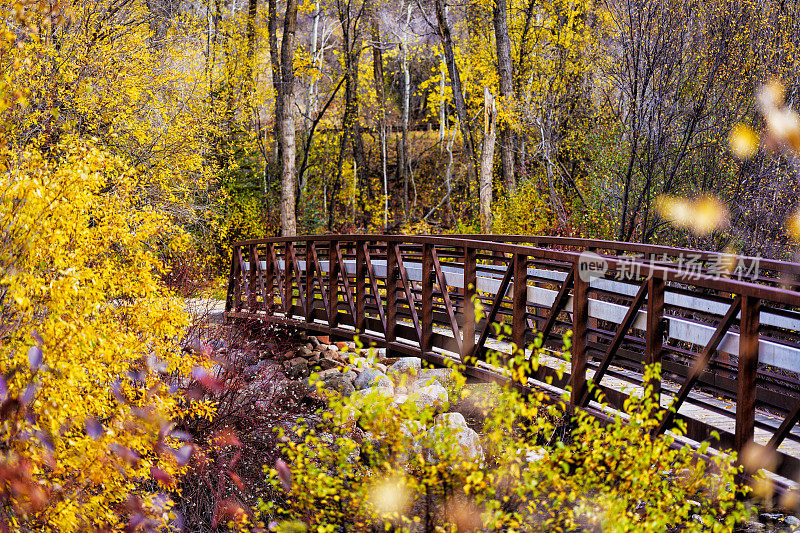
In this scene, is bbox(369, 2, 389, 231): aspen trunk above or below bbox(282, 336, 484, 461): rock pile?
above

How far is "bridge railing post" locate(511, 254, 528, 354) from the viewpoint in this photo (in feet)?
23.0

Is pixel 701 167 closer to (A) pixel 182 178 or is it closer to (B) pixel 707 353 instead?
(B) pixel 707 353

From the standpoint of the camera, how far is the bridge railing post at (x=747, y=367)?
479 centimetres

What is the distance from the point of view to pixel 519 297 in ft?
23.3

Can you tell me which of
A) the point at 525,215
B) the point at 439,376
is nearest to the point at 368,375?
the point at 439,376

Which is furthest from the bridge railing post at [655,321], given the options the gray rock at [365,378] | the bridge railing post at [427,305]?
the gray rock at [365,378]

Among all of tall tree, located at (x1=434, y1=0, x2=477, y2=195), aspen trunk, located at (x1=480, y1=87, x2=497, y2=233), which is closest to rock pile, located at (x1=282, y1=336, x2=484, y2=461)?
aspen trunk, located at (x1=480, y1=87, x2=497, y2=233)

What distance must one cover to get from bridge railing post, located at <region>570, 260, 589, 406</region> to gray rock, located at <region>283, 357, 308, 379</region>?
6.27 meters

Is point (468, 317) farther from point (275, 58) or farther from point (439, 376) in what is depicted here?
point (275, 58)

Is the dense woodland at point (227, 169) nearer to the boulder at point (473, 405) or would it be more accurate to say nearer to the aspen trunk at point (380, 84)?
the aspen trunk at point (380, 84)

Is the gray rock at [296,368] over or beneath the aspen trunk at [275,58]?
beneath

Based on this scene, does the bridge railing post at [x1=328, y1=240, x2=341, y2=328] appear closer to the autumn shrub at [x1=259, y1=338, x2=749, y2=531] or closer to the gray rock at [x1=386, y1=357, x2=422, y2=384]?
the gray rock at [x1=386, y1=357, x2=422, y2=384]

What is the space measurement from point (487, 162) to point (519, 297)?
9.97 m

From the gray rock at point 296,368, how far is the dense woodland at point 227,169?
7.18 ft
